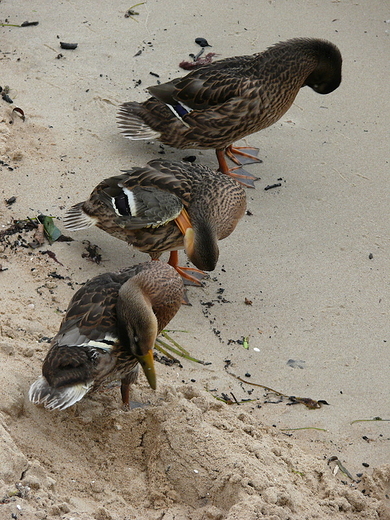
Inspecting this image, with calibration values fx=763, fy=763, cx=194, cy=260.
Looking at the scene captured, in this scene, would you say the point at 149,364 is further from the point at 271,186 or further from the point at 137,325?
the point at 271,186

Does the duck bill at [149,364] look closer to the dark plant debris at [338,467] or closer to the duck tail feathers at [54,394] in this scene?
the duck tail feathers at [54,394]

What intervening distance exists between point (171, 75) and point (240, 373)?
4.18m

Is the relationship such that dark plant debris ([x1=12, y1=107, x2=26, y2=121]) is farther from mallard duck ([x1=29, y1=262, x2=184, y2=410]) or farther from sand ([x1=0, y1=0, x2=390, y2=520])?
mallard duck ([x1=29, y1=262, x2=184, y2=410])

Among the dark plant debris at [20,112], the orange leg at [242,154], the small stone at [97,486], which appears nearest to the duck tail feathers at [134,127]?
the orange leg at [242,154]

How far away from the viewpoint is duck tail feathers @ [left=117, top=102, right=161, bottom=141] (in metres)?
7.37

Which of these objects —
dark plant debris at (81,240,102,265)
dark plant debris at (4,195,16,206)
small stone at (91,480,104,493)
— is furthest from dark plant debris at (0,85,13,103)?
small stone at (91,480,104,493)

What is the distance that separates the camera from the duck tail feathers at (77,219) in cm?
615

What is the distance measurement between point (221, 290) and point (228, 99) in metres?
2.11

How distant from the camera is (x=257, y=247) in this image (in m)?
6.50

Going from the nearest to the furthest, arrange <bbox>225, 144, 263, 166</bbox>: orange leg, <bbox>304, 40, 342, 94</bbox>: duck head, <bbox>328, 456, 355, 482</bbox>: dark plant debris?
1. <bbox>328, 456, 355, 482</bbox>: dark plant debris
2. <bbox>304, 40, 342, 94</bbox>: duck head
3. <bbox>225, 144, 263, 166</bbox>: orange leg

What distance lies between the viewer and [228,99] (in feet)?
23.7

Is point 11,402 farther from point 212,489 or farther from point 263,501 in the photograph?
point 263,501

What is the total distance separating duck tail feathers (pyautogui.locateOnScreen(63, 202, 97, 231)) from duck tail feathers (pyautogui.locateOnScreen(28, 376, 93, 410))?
2025 millimetres

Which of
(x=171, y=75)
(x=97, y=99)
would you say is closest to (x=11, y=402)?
(x=97, y=99)
